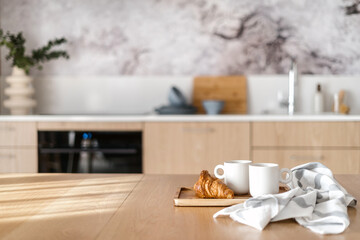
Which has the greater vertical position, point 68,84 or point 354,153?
point 68,84

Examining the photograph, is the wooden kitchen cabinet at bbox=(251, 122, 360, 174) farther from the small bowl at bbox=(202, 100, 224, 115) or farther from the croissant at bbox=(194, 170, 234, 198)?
the croissant at bbox=(194, 170, 234, 198)

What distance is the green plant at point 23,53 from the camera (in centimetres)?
405

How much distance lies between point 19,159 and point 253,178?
2.83 m

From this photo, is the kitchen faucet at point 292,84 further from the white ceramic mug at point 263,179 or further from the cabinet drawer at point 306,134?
the white ceramic mug at point 263,179

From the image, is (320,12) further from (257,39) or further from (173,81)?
(173,81)

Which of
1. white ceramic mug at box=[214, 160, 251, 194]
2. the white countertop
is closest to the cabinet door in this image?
the white countertop

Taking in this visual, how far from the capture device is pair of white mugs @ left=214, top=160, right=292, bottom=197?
1298 mm

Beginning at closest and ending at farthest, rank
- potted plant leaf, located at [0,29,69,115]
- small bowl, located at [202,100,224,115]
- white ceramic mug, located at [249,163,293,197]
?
1. white ceramic mug, located at [249,163,293,197]
2. small bowl, located at [202,100,224,115]
3. potted plant leaf, located at [0,29,69,115]

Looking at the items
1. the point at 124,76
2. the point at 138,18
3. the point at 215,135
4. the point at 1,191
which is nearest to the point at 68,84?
the point at 124,76

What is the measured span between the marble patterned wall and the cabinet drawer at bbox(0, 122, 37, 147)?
752mm

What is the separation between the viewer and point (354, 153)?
357 centimetres

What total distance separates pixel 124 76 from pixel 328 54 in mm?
1753

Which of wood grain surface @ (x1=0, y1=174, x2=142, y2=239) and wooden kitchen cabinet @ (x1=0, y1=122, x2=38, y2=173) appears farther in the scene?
wooden kitchen cabinet @ (x1=0, y1=122, x2=38, y2=173)

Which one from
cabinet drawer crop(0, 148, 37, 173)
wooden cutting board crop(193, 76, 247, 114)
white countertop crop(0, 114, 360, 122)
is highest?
wooden cutting board crop(193, 76, 247, 114)
